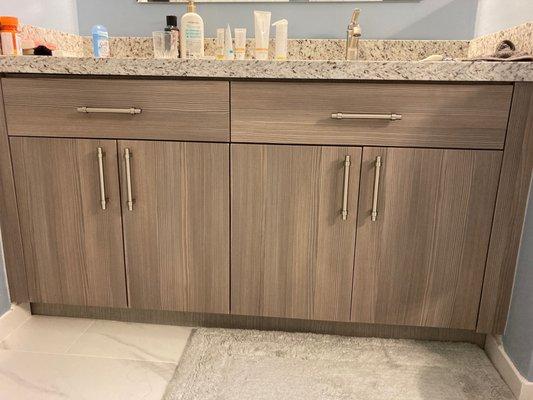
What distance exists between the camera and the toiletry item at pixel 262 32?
130 cm

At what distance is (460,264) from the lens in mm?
1068

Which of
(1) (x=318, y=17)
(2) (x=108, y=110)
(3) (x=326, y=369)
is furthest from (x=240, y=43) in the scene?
(3) (x=326, y=369)

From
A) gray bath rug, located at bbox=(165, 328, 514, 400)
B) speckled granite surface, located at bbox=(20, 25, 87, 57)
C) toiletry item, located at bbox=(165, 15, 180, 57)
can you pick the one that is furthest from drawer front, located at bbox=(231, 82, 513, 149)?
speckled granite surface, located at bbox=(20, 25, 87, 57)

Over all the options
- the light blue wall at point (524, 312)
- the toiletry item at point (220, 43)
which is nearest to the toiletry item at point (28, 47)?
the toiletry item at point (220, 43)

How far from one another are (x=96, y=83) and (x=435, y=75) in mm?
887

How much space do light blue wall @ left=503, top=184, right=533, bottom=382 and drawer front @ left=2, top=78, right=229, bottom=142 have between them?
33.1 inches

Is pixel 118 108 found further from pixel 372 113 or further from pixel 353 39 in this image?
pixel 353 39

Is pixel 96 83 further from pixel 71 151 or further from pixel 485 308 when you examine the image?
pixel 485 308

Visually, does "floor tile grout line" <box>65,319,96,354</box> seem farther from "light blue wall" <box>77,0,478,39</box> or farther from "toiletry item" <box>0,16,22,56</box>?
"light blue wall" <box>77,0,478,39</box>

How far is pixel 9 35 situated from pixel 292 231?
0.99 metres

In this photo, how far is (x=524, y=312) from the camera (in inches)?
39.3

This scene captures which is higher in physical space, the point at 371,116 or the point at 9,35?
the point at 9,35

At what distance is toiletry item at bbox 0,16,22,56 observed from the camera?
1.11 m

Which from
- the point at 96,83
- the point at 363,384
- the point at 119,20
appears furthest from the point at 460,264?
the point at 119,20
